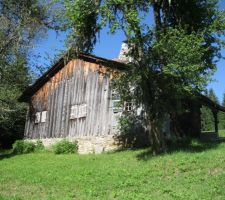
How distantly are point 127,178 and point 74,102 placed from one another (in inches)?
555

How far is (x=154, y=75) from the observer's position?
67.3 feet

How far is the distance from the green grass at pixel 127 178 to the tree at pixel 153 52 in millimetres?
2678

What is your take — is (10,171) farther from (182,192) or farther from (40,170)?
(182,192)

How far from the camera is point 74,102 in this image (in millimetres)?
28828

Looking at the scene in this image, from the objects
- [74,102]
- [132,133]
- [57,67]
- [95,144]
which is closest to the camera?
[132,133]

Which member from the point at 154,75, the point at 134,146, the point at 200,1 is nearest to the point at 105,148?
the point at 134,146

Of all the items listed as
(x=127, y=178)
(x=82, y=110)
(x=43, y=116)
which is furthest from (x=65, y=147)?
(x=127, y=178)

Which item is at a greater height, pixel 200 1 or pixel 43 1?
pixel 43 1

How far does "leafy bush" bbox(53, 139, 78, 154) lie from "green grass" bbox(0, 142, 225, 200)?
5.62 m

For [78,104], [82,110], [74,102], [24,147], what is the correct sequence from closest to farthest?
[82,110] < [78,104] < [74,102] < [24,147]

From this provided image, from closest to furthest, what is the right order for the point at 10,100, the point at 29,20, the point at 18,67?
the point at 29,20
the point at 18,67
the point at 10,100

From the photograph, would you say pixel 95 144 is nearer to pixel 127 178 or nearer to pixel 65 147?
pixel 65 147

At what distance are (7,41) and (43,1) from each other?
4.34m

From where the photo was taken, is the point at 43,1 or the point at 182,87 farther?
the point at 43,1
